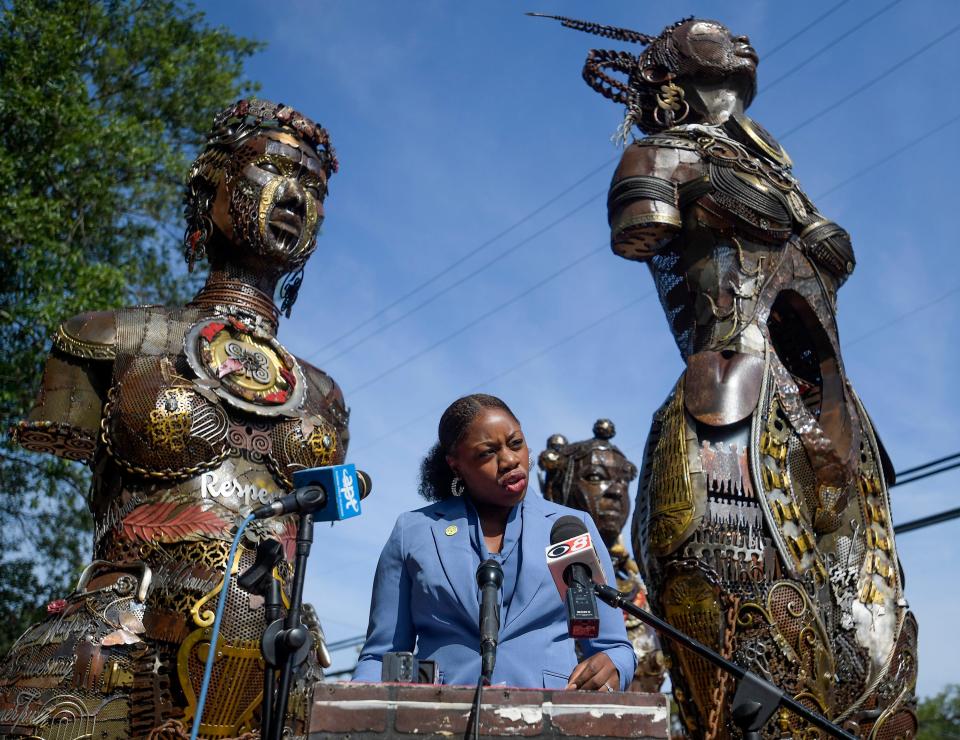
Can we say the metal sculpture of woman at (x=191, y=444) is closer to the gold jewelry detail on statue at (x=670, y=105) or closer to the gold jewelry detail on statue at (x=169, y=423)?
the gold jewelry detail on statue at (x=169, y=423)

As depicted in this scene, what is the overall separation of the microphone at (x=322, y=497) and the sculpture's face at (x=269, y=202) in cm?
296

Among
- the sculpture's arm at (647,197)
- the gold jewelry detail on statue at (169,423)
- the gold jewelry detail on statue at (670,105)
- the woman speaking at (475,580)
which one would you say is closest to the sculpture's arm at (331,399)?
the gold jewelry detail on statue at (169,423)

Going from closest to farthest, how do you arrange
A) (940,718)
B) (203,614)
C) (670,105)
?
(203,614) → (670,105) → (940,718)

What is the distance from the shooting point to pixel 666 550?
15.3ft

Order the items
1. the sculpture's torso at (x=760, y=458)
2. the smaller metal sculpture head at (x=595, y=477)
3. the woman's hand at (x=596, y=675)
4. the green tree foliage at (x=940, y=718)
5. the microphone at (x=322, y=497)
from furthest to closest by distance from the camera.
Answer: the green tree foliage at (x=940, y=718) < the smaller metal sculpture head at (x=595, y=477) < the sculpture's torso at (x=760, y=458) < the microphone at (x=322, y=497) < the woman's hand at (x=596, y=675)

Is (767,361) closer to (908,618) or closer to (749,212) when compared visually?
(749,212)

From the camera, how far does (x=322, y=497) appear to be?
118 inches

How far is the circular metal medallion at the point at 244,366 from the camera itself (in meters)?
5.36

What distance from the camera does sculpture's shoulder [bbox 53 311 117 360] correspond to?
5.41 m

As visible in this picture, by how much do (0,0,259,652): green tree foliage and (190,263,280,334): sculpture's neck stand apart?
14.8 feet

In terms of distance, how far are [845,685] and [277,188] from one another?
3415 mm

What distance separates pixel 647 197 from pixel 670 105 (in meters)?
0.83

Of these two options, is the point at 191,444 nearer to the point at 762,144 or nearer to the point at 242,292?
the point at 242,292

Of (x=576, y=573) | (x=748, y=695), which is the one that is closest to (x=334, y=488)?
(x=576, y=573)
